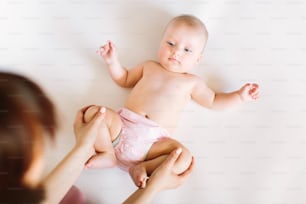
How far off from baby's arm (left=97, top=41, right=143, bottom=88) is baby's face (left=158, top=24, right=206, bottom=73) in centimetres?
7

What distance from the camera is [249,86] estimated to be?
0.98 meters

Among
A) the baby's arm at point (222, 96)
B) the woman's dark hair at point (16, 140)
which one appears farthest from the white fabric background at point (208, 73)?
the woman's dark hair at point (16, 140)

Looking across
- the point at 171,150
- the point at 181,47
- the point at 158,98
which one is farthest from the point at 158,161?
the point at 181,47

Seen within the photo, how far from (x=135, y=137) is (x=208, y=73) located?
0.25 meters

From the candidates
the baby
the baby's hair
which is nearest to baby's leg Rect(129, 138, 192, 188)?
the baby

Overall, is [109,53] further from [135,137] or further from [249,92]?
[249,92]

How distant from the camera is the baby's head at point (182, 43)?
37.9 inches

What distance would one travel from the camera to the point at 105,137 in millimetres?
892

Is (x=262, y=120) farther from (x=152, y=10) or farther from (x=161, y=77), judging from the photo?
(x=152, y=10)

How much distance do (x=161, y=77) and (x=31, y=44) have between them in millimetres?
314

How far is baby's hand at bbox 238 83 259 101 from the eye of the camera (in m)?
0.98

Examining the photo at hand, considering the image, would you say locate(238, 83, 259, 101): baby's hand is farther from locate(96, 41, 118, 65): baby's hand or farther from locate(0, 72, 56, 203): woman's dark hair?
locate(0, 72, 56, 203): woman's dark hair

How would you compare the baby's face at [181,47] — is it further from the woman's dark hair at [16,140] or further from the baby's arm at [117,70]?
the woman's dark hair at [16,140]

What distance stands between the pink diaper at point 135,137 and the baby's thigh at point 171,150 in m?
0.01
